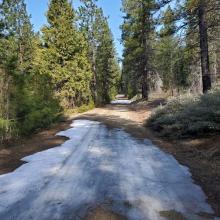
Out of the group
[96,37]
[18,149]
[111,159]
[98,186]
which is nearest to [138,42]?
[96,37]

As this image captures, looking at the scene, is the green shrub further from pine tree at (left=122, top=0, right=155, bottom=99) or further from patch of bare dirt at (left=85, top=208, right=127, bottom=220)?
pine tree at (left=122, top=0, right=155, bottom=99)

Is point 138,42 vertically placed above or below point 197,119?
above

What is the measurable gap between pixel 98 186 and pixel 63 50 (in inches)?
900

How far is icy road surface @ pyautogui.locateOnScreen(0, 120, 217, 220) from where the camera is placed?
504cm

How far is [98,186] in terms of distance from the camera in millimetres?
6219

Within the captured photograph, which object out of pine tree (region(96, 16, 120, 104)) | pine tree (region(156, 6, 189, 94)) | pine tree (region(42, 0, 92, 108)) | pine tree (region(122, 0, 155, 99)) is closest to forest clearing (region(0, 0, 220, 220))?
pine tree (region(42, 0, 92, 108))

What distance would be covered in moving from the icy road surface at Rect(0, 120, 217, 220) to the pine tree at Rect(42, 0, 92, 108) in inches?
724

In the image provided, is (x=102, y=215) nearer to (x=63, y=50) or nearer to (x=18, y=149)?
(x=18, y=149)

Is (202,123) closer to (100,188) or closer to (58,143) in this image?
(58,143)

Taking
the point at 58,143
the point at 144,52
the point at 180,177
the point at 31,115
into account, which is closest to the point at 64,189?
the point at 180,177

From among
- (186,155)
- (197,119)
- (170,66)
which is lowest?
(186,155)

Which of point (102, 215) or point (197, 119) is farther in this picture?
point (197, 119)

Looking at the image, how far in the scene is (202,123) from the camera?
11.0 m

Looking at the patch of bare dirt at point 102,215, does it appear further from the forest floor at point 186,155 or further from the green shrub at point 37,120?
the green shrub at point 37,120
